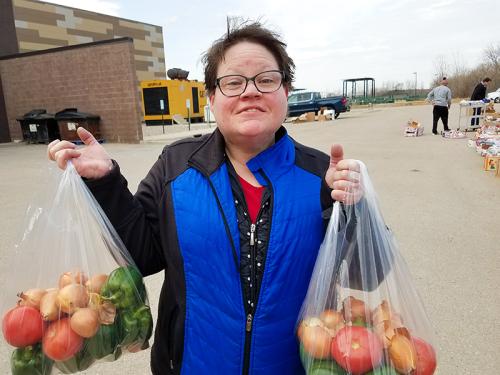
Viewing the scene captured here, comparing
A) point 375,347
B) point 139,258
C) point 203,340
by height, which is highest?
point 139,258

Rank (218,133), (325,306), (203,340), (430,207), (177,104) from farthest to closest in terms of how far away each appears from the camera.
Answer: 1. (177,104)
2. (430,207)
3. (218,133)
4. (203,340)
5. (325,306)

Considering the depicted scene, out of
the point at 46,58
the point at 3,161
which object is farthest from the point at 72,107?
the point at 3,161

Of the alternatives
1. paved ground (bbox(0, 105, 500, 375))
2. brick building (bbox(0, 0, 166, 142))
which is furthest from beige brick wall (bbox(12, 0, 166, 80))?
paved ground (bbox(0, 105, 500, 375))

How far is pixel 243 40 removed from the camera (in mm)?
1371

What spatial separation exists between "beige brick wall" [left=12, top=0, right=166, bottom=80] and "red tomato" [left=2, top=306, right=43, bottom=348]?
28825mm

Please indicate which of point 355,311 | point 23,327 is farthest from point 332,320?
point 23,327

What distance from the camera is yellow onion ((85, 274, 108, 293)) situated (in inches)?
49.8

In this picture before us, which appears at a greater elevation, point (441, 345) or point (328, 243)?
point (328, 243)

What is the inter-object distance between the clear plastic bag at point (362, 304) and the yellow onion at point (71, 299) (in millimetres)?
671

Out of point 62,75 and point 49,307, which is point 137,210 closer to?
point 49,307

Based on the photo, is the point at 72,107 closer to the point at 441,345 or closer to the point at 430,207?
the point at 430,207

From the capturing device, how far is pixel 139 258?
1456 mm

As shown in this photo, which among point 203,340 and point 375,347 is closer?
point 375,347

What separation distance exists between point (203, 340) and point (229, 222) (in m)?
0.41
